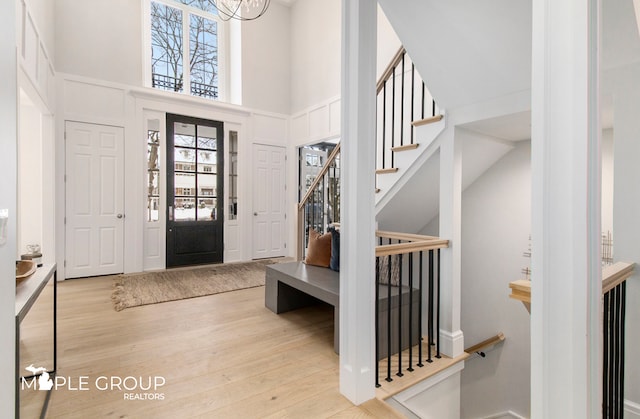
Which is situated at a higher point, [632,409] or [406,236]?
[406,236]

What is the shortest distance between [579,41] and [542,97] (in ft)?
0.57

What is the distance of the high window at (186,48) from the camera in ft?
16.5

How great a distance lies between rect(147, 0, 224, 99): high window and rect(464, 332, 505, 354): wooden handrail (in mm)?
5356

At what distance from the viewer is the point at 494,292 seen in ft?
10.8

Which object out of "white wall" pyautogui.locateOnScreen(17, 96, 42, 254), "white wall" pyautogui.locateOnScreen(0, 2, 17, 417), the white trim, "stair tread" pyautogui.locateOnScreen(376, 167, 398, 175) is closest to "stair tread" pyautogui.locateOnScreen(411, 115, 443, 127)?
"stair tread" pyautogui.locateOnScreen(376, 167, 398, 175)

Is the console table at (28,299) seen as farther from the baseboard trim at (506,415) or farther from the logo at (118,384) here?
the baseboard trim at (506,415)

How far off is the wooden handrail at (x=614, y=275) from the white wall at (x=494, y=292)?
58.6 inches

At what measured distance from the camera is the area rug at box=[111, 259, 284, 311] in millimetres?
3463

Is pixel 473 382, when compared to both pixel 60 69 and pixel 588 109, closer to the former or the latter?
pixel 588 109

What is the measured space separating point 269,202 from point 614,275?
Result: 4.97 metres

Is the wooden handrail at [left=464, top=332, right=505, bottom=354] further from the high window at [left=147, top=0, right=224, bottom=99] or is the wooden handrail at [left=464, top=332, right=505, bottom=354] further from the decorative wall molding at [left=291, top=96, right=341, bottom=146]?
the high window at [left=147, top=0, right=224, bottom=99]

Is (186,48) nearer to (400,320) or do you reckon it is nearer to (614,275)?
(400,320)

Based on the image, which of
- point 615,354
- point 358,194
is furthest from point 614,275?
point 358,194

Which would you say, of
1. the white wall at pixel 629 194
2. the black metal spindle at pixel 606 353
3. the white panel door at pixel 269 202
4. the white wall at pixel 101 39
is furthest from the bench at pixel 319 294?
the white wall at pixel 101 39
